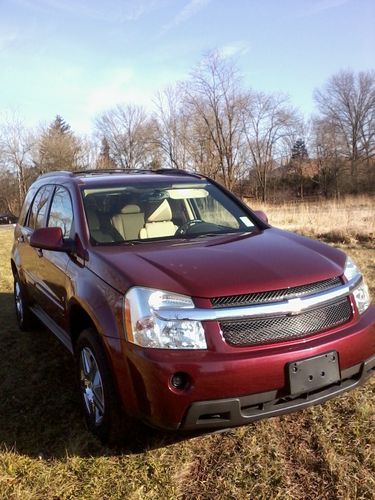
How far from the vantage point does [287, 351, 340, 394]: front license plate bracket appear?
2307 mm

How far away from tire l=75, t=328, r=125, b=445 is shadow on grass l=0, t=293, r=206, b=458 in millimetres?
109

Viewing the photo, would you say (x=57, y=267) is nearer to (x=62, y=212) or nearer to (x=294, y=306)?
(x=62, y=212)

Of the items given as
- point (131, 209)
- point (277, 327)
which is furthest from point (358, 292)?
point (131, 209)

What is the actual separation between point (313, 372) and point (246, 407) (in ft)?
1.27

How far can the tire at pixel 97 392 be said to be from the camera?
256 centimetres

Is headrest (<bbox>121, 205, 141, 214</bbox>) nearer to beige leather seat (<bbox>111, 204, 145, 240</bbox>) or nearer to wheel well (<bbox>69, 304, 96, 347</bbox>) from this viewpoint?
beige leather seat (<bbox>111, 204, 145, 240</bbox>)

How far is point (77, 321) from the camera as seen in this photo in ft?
10.2

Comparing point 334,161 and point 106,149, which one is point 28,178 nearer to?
point 106,149

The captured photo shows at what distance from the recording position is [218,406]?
2242 mm

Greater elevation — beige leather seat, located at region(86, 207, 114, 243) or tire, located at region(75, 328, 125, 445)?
beige leather seat, located at region(86, 207, 114, 243)

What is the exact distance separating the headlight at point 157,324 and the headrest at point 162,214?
135 centimetres

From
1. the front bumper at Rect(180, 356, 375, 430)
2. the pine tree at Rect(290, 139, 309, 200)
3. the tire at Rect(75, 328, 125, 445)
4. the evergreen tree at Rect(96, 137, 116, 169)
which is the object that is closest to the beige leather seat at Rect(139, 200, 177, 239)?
the tire at Rect(75, 328, 125, 445)

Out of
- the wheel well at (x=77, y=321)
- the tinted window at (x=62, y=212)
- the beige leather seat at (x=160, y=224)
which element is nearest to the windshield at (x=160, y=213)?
the beige leather seat at (x=160, y=224)

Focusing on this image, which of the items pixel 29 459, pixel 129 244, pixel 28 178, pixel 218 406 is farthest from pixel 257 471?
pixel 28 178
